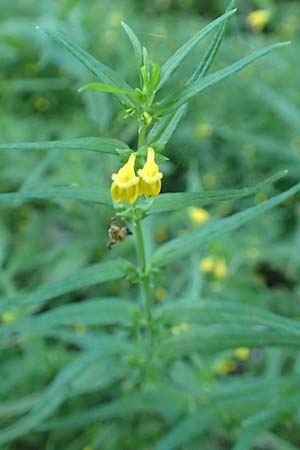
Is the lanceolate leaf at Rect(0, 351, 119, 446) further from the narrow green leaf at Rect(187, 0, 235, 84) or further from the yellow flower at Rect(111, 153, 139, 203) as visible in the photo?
the narrow green leaf at Rect(187, 0, 235, 84)

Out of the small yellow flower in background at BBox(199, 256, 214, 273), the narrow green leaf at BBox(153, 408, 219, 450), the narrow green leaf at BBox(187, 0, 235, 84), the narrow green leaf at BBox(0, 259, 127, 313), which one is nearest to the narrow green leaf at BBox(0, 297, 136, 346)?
the narrow green leaf at BBox(0, 259, 127, 313)

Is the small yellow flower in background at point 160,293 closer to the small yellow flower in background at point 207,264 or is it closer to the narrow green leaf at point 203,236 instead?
the small yellow flower in background at point 207,264

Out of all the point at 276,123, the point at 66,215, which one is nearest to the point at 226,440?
the point at 66,215

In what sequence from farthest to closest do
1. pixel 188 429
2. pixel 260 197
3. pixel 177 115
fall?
pixel 260 197, pixel 188 429, pixel 177 115

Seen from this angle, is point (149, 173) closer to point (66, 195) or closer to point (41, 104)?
point (66, 195)

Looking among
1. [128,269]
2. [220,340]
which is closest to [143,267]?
[128,269]
